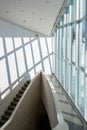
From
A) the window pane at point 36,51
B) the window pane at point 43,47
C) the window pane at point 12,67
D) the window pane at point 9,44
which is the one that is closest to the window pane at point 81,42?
the window pane at point 9,44

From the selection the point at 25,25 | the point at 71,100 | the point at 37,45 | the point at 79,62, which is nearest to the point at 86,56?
the point at 79,62

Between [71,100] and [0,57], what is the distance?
229 inches

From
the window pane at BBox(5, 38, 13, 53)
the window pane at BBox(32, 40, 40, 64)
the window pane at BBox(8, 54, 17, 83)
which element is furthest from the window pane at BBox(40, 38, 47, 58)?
the window pane at BBox(5, 38, 13, 53)

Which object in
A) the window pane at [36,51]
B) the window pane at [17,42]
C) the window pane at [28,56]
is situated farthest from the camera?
the window pane at [36,51]

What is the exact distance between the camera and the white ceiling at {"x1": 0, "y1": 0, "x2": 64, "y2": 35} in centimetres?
1155

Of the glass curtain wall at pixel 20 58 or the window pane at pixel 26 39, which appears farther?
the window pane at pixel 26 39

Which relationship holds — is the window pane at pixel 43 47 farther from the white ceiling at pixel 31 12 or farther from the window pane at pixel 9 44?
the window pane at pixel 9 44

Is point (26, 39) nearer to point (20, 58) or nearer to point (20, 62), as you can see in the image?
point (20, 58)

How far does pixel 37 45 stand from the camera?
19.9 metres

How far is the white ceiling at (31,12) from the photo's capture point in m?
11.5

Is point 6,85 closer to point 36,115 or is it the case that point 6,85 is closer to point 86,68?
point 36,115

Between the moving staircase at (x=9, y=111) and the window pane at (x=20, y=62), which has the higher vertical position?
the window pane at (x=20, y=62)

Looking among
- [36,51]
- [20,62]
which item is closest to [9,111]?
[20,62]

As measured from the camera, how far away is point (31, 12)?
13.7m
